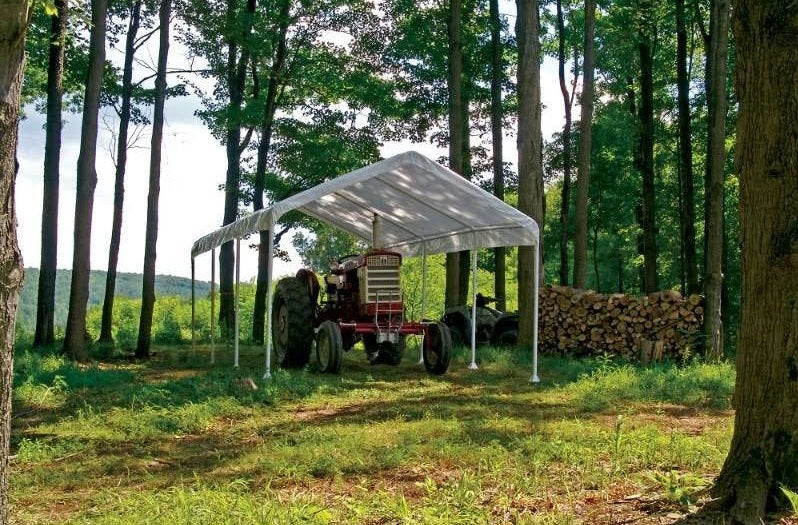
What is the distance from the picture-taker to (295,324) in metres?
10.8

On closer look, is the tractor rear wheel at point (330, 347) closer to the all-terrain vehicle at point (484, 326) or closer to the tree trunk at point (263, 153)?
the all-terrain vehicle at point (484, 326)

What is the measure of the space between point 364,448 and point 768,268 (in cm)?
304

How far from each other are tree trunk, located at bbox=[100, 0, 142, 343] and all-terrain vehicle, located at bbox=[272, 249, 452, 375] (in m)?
7.65

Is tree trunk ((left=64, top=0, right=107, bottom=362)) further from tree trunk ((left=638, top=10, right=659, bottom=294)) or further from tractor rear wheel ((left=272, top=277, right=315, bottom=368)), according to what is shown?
tree trunk ((left=638, top=10, right=659, bottom=294))

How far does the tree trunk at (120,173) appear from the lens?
690 inches

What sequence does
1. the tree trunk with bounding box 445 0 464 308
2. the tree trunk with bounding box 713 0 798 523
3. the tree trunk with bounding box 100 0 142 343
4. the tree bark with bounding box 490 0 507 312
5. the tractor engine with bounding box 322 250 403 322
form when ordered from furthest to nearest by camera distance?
the tree bark with bounding box 490 0 507 312, the tree trunk with bounding box 100 0 142 343, the tree trunk with bounding box 445 0 464 308, the tractor engine with bounding box 322 250 403 322, the tree trunk with bounding box 713 0 798 523

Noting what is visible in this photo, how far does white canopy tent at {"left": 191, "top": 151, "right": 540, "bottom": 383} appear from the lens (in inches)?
374

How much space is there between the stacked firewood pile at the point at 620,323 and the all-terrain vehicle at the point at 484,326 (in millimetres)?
743

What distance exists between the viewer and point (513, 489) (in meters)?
4.28

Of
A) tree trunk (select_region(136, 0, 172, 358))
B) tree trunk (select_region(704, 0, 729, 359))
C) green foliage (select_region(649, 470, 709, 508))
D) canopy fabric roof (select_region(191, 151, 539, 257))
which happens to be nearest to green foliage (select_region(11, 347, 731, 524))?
green foliage (select_region(649, 470, 709, 508))

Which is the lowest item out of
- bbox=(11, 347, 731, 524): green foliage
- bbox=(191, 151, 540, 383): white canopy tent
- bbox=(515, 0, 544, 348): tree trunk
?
bbox=(11, 347, 731, 524): green foliage

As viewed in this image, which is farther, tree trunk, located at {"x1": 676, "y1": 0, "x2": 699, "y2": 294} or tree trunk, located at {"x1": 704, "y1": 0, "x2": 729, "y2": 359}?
tree trunk, located at {"x1": 676, "y1": 0, "x2": 699, "y2": 294}

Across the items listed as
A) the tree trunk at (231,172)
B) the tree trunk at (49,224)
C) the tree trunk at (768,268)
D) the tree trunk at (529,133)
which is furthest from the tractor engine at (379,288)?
the tree trunk at (231,172)

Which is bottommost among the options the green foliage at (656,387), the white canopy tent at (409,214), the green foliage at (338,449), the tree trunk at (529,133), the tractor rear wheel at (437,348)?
the green foliage at (338,449)
